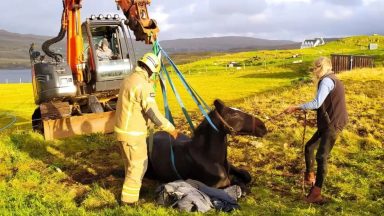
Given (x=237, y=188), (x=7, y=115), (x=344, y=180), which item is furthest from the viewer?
(x=7, y=115)

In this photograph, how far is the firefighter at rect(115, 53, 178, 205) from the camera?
686 cm

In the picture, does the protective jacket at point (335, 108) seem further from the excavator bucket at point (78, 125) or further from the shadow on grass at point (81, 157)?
the excavator bucket at point (78, 125)

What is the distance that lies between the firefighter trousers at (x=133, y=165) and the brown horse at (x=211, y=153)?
1001 mm

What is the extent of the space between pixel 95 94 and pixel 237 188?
8615 millimetres

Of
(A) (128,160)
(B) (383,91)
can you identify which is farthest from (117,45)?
(B) (383,91)

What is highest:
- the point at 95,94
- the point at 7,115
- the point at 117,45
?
the point at 117,45

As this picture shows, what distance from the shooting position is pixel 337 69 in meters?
33.9

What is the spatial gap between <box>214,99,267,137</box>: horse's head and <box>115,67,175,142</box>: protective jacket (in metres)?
1.05

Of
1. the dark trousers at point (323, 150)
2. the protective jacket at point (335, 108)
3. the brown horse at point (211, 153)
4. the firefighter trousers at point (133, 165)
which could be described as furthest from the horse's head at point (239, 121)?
the firefighter trousers at point (133, 165)

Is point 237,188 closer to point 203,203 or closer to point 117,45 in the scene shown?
point 203,203

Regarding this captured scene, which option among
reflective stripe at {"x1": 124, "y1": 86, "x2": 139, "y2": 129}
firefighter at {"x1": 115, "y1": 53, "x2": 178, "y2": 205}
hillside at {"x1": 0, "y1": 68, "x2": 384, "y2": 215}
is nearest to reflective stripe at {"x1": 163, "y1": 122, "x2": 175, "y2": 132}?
firefighter at {"x1": 115, "y1": 53, "x2": 178, "y2": 205}

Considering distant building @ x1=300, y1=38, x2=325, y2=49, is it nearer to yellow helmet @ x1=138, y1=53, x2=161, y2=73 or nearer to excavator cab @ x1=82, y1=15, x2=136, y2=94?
excavator cab @ x1=82, y1=15, x2=136, y2=94

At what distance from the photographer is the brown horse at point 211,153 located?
7.53 meters

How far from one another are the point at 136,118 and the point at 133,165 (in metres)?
0.81
